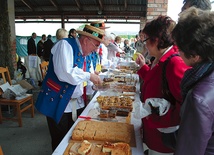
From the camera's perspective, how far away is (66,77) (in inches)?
62.9

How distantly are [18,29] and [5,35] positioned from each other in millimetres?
11759

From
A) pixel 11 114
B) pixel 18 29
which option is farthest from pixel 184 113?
pixel 18 29

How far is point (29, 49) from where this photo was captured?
25.6ft

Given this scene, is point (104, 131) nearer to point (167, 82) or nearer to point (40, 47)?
point (167, 82)

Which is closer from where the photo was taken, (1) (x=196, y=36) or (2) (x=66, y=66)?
(1) (x=196, y=36)

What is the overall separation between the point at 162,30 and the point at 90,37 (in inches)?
26.7

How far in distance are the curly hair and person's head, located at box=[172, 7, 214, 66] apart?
42 cm

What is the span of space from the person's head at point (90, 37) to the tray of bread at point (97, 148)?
0.87 metres

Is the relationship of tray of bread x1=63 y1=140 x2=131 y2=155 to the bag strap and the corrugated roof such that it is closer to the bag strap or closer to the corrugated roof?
the bag strap

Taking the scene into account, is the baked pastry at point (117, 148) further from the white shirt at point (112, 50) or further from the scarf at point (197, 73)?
the white shirt at point (112, 50)

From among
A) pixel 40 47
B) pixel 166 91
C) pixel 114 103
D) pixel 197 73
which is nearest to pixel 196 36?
pixel 197 73

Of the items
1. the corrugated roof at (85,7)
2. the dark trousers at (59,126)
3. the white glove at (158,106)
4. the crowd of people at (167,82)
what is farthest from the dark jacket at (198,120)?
the corrugated roof at (85,7)

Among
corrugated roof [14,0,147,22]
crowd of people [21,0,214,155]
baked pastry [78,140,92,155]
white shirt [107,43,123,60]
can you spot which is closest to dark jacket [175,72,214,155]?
crowd of people [21,0,214,155]

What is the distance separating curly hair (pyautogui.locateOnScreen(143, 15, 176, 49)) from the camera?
47.9 inches
